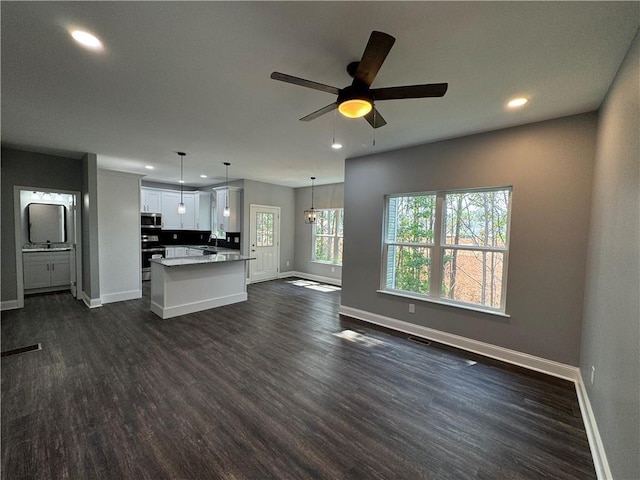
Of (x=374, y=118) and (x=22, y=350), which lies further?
(x=22, y=350)

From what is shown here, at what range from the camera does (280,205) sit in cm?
793

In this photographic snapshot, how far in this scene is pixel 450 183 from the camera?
3.56m

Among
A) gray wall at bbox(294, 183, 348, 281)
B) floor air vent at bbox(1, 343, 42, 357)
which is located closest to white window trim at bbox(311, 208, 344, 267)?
gray wall at bbox(294, 183, 348, 281)

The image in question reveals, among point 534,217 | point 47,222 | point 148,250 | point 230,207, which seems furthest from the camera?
point 148,250

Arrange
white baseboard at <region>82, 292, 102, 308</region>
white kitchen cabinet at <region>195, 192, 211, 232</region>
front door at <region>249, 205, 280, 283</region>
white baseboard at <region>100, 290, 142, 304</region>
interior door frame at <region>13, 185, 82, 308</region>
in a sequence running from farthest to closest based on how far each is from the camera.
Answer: white kitchen cabinet at <region>195, 192, 211, 232</region>
front door at <region>249, 205, 280, 283</region>
white baseboard at <region>100, 290, 142, 304</region>
white baseboard at <region>82, 292, 102, 308</region>
interior door frame at <region>13, 185, 82, 308</region>

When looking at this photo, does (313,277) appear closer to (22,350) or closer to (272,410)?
(272,410)

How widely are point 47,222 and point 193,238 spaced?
335 centimetres

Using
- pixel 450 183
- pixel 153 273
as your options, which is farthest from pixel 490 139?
pixel 153 273

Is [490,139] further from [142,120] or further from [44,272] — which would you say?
[44,272]

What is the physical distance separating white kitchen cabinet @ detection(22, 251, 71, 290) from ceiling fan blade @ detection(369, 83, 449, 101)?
751 cm

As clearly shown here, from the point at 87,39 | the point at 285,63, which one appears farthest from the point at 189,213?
the point at 285,63

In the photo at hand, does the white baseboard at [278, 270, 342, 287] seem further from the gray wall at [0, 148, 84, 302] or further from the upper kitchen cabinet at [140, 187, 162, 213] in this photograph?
the gray wall at [0, 148, 84, 302]

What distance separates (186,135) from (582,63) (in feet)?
13.4

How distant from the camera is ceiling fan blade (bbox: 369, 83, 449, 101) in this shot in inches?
65.8
